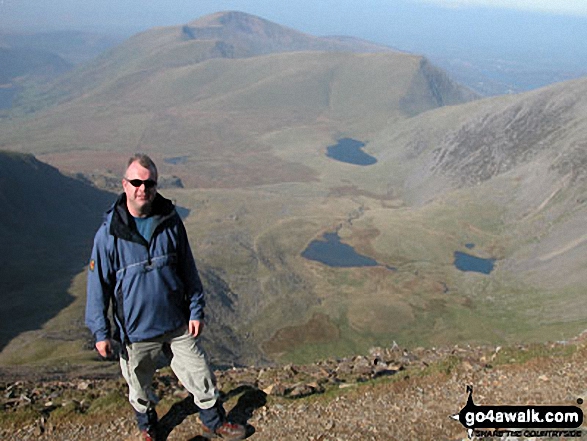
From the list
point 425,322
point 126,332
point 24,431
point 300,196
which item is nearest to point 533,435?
point 126,332

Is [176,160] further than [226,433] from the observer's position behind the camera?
Yes

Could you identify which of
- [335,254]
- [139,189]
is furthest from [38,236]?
[139,189]

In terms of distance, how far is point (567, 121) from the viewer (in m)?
114

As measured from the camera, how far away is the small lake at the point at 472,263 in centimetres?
8031

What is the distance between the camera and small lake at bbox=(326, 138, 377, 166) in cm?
17138

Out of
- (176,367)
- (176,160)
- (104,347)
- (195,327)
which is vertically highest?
(195,327)

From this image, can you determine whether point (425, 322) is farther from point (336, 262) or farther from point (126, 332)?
point (126, 332)

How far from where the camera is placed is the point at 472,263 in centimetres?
8269

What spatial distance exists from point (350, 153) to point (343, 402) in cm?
17223

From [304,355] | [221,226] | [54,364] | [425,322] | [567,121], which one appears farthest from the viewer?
[567,121]

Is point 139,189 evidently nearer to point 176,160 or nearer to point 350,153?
point 176,160

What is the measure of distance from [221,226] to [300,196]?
3860 cm

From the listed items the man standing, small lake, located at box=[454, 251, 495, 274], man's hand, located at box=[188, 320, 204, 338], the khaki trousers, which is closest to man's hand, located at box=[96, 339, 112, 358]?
the man standing

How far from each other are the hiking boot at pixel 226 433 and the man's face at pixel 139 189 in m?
4.45
